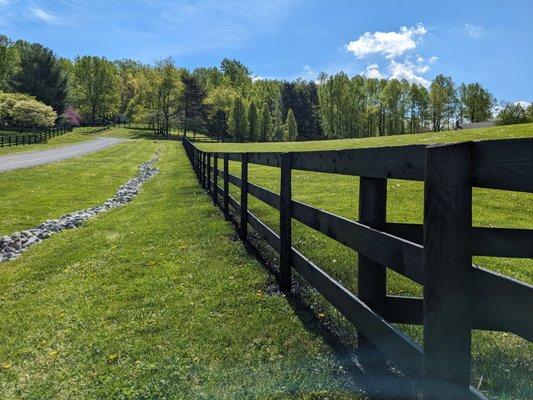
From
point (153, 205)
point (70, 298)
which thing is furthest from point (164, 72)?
point (70, 298)

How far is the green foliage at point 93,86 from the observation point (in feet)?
363

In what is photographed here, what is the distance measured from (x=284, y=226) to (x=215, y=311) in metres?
1.37

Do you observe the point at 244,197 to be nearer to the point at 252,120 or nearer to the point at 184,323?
the point at 184,323

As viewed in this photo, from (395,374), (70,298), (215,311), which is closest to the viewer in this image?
(395,374)

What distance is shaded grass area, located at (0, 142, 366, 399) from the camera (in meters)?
4.08

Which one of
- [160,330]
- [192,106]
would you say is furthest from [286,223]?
[192,106]

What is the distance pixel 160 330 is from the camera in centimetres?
535

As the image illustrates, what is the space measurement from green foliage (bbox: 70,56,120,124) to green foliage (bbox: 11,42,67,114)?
48.3 ft

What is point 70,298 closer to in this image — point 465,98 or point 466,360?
point 466,360

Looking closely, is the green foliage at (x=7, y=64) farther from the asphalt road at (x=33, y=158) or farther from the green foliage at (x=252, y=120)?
the asphalt road at (x=33, y=158)

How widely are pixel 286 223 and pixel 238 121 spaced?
3654 inches

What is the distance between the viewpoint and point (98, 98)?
113 metres

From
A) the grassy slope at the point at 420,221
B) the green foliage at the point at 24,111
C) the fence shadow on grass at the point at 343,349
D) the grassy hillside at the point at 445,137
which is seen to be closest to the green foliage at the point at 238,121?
the green foliage at the point at 24,111

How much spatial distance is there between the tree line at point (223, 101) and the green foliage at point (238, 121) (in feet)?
Result: 0.69
